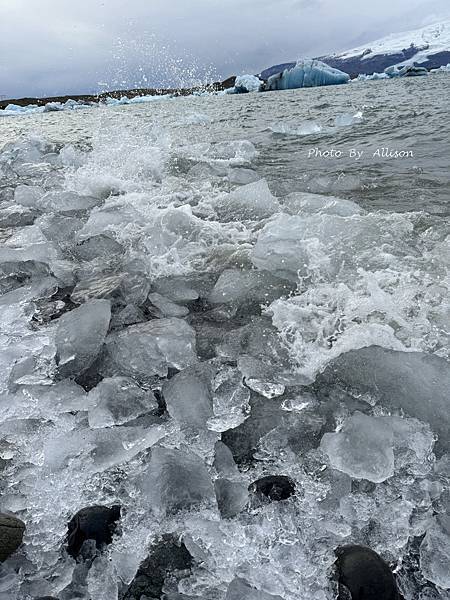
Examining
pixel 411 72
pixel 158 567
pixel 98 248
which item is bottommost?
pixel 158 567

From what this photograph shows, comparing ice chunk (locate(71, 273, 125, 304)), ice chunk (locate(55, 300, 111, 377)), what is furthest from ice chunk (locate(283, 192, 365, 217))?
ice chunk (locate(55, 300, 111, 377))

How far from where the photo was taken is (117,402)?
→ 5.56 ft

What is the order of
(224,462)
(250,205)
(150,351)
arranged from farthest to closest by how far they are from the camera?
(250,205) → (150,351) → (224,462)

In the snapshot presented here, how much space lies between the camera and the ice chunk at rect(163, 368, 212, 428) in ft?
5.40

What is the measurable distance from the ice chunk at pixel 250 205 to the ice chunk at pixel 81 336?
6.99 ft

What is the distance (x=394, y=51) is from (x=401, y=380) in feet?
664

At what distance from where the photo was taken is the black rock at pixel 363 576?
1.04 meters

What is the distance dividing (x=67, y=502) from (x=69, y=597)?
29 cm

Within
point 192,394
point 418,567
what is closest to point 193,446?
point 192,394

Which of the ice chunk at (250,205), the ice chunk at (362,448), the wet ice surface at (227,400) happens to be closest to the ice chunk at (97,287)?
the wet ice surface at (227,400)

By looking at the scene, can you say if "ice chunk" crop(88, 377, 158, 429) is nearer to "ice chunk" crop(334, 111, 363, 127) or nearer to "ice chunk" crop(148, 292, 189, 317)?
"ice chunk" crop(148, 292, 189, 317)

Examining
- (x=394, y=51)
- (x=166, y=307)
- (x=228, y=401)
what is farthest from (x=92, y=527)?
(x=394, y=51)

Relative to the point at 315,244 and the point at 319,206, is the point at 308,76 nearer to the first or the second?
the point at 319,206

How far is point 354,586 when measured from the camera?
3.48ft
